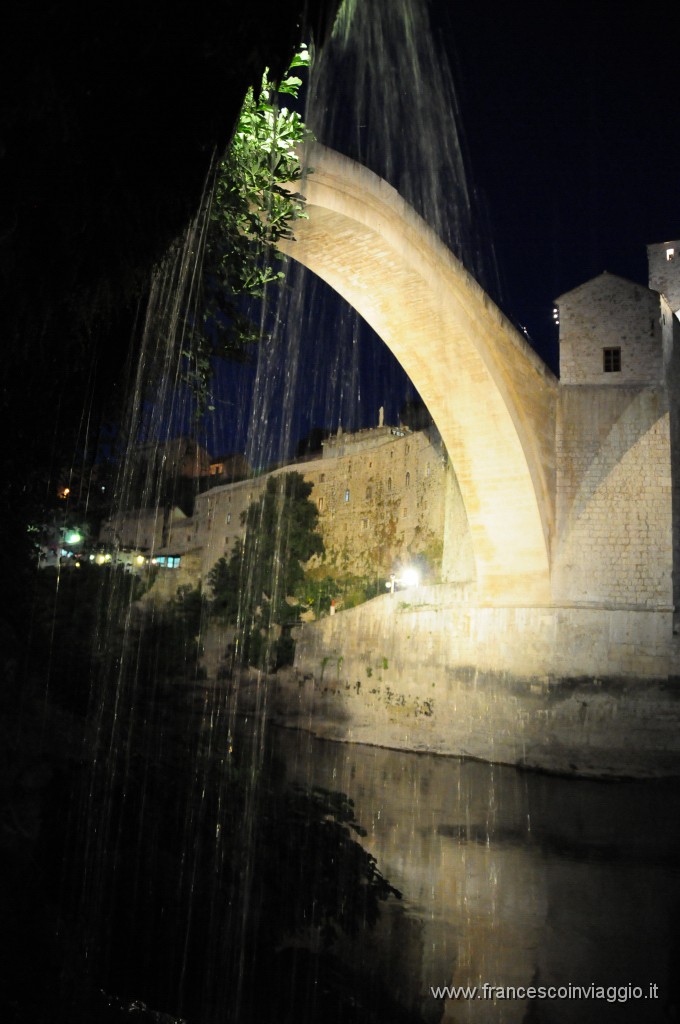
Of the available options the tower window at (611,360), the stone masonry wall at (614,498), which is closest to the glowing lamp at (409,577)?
the stone masonry wall at (614,498)

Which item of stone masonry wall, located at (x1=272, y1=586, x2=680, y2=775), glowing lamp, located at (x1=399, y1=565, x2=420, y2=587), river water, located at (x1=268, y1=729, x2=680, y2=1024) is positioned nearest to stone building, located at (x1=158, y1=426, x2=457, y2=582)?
glowing lamp, located at (x1=399, y1=565, x2=420, y2=587)

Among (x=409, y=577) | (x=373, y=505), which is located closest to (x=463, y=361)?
(x=409, y=577)

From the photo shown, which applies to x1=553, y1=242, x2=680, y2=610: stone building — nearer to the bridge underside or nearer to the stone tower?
the bridge underside

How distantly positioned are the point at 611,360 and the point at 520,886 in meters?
9.12

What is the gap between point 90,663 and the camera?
39.8 ft

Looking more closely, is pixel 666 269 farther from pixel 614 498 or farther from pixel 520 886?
pixel 520 886

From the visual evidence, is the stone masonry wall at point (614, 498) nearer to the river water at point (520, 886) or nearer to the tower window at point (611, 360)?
the tower window at point (611, 360)

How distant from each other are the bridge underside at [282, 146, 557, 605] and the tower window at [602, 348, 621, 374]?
2.99 feet

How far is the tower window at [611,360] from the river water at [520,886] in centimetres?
689

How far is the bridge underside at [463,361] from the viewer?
8859 mm

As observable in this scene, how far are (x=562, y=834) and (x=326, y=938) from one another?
4.88m

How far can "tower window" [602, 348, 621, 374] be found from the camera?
12750 mm

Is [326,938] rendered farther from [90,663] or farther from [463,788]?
[90,663]

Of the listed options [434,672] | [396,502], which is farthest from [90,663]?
[396,502]
